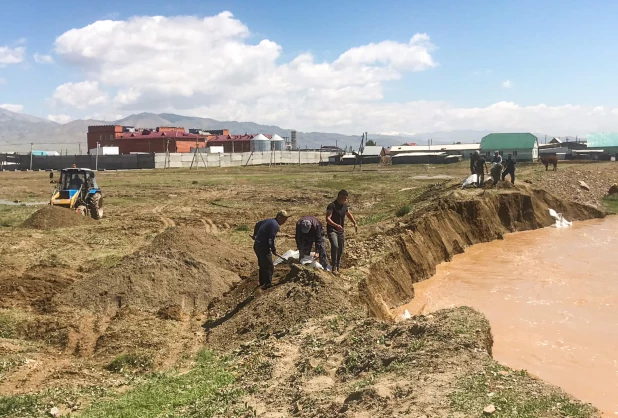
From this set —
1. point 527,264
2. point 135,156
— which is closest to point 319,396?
point 527,264

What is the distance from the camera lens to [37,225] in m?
20.5

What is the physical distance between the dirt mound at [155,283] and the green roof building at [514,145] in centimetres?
6062

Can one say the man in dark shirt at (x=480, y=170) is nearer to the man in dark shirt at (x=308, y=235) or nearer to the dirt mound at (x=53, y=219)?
the man in dark shirt at (x=308, y=235)

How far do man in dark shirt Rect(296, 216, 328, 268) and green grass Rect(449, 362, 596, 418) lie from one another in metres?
5.37

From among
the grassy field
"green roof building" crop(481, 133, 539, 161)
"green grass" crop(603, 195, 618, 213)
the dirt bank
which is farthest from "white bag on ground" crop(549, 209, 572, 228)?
"green roof building" crop(481, 133, 539, 161)

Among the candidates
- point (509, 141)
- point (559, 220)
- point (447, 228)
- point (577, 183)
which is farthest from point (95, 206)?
point (509, 141)

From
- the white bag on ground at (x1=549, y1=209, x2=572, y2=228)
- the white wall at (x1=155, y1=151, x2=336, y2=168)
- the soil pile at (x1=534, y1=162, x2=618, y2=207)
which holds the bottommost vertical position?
the white bag on ground at (x1=549, y1=209, x2=572, y2=228)

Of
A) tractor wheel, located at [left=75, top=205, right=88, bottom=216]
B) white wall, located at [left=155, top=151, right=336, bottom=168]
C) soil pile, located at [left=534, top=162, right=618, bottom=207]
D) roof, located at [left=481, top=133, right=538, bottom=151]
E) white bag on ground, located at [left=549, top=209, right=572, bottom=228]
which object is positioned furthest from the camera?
roof, located at [left=481, top=133, right=538, bottom=151]

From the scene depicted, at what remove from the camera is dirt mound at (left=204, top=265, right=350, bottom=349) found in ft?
31.3

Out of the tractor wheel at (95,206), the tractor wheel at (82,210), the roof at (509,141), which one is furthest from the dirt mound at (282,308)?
the roof at (509,141)

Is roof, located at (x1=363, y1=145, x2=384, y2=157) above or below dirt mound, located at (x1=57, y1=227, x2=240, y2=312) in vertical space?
above

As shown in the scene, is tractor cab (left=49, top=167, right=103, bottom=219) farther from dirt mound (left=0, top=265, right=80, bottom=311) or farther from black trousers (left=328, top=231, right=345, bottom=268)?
black trousers (left=328, top=231, right=345, bottom=268)

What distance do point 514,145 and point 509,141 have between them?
1.42 metres

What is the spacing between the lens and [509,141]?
73.0 metres
